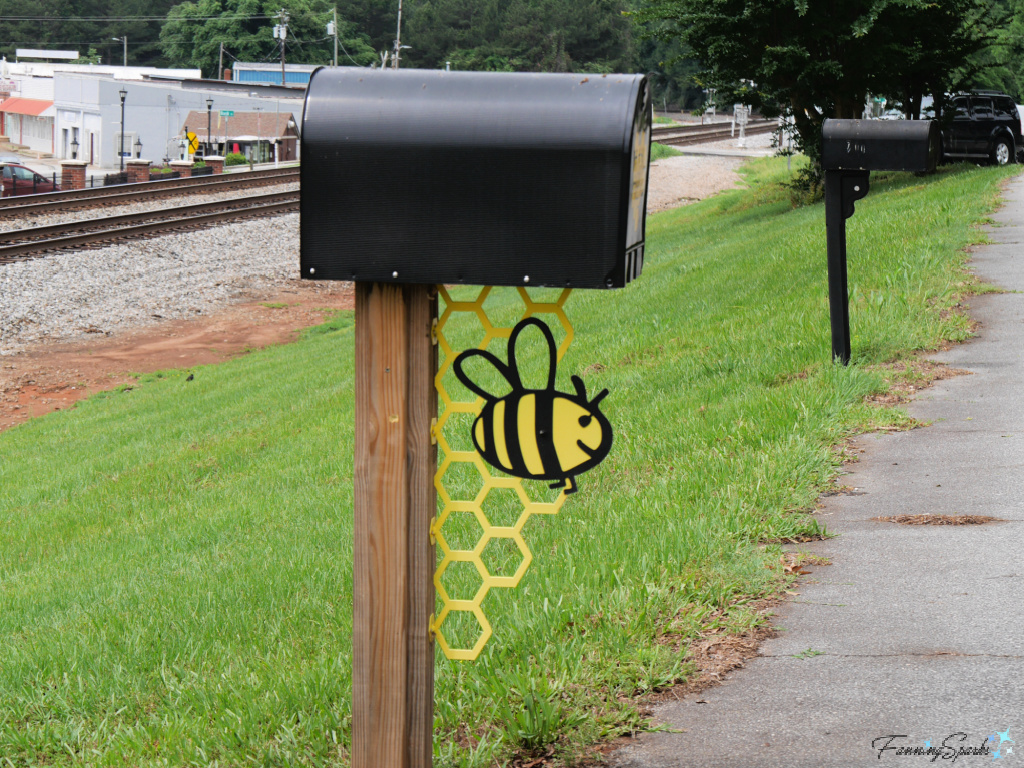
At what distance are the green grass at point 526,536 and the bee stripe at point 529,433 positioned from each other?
800 millimetres

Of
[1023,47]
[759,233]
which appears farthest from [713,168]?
[759,233]

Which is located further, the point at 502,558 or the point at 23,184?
the point at 23,184

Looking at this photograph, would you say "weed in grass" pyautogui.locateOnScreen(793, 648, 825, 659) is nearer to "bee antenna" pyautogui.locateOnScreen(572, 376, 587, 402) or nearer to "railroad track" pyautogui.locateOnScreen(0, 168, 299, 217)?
"bee antenna" pyautogui.locateOnScreen(572, 376, 587, 402)

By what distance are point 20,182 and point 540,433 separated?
4347 cm

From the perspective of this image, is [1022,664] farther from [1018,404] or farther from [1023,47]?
[1023,47]

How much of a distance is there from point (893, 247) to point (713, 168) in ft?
129

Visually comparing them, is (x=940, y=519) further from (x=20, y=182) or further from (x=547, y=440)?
(x=20, y=182)

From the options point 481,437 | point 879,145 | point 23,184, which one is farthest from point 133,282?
point 481,437

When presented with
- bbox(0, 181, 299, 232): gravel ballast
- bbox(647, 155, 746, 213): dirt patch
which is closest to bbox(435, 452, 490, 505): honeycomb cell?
bbox(0, 181, 299, 232): gravel ballast

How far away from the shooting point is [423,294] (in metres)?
2.85

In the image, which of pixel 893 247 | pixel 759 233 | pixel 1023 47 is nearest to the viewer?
pixel 893 247

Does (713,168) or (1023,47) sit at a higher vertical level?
(1023,47)

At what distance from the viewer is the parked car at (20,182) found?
3981 cm

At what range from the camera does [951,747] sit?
123 inches
